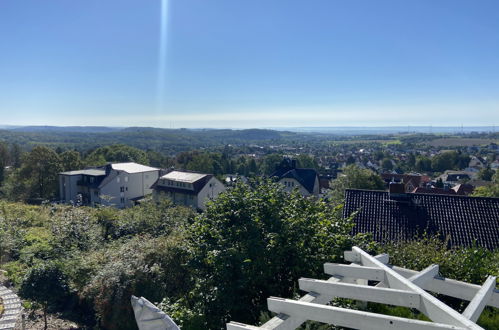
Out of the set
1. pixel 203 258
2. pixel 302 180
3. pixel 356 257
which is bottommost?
pixel 302 180

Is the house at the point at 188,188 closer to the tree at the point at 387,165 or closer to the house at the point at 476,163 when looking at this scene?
the tree at the point at 387,165

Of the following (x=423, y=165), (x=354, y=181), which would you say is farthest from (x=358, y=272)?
(x=423, y=165)

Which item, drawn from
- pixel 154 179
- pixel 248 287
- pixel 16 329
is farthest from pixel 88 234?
pixel 154 179

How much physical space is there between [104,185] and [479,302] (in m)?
38.8

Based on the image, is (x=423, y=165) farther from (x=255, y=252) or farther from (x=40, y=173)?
(x=255, y=252)

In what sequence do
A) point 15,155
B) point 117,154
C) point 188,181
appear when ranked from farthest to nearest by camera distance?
point 15,155, point 117,154, point 188,181

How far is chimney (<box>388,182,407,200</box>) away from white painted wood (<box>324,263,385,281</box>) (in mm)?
11326

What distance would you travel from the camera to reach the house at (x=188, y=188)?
3569cm

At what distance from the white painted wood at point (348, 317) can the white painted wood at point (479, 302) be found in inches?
26.4

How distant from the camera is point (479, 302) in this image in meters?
3.00

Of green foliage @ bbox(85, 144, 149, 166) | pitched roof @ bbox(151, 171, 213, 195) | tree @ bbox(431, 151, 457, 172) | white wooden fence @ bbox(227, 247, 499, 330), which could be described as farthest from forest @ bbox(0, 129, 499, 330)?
tree @ bbox(431, 151, 457, 172)

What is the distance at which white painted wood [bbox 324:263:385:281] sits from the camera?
3.57 meters

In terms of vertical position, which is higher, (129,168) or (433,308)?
(433,308)

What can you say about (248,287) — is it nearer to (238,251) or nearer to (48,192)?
(238,251)
